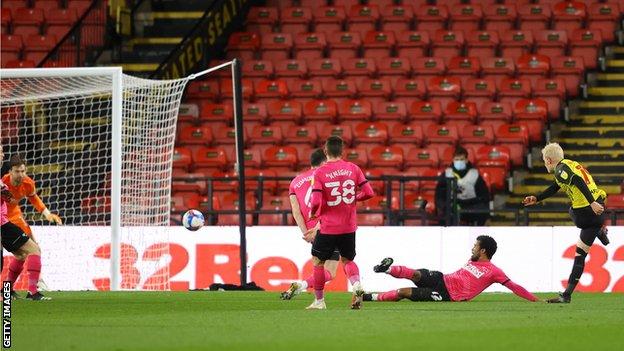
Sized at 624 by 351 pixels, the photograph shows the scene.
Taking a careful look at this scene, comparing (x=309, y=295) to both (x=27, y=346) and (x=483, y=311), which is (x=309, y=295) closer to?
(x=483, y=311)

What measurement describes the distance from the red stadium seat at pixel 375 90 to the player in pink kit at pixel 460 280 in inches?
409

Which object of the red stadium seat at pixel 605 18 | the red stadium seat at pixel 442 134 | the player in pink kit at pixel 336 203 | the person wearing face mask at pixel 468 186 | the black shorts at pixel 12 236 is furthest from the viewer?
the red stadium seat at pixel 605 18

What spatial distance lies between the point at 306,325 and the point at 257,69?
51.0 feet

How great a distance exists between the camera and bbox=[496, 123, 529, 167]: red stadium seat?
22.6 metres

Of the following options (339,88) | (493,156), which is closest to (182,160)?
(339,88)

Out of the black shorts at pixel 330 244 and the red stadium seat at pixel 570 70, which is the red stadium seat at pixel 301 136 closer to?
the red stadium seat at pixel 570 70

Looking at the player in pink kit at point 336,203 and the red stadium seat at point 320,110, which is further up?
the red stadium seat at point 320,110

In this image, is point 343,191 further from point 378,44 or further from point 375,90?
point 378,44

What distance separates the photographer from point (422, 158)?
894 inches

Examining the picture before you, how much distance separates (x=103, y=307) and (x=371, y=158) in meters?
9.92

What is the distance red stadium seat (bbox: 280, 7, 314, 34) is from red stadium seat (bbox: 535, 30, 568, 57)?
445 centimetres

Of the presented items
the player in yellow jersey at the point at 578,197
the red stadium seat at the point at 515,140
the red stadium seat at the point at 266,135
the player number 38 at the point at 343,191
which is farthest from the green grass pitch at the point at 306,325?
the red stadium seat at the point at 266,135

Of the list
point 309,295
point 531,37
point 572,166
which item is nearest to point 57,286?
point 309,295

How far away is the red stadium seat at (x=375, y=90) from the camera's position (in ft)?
80.8
